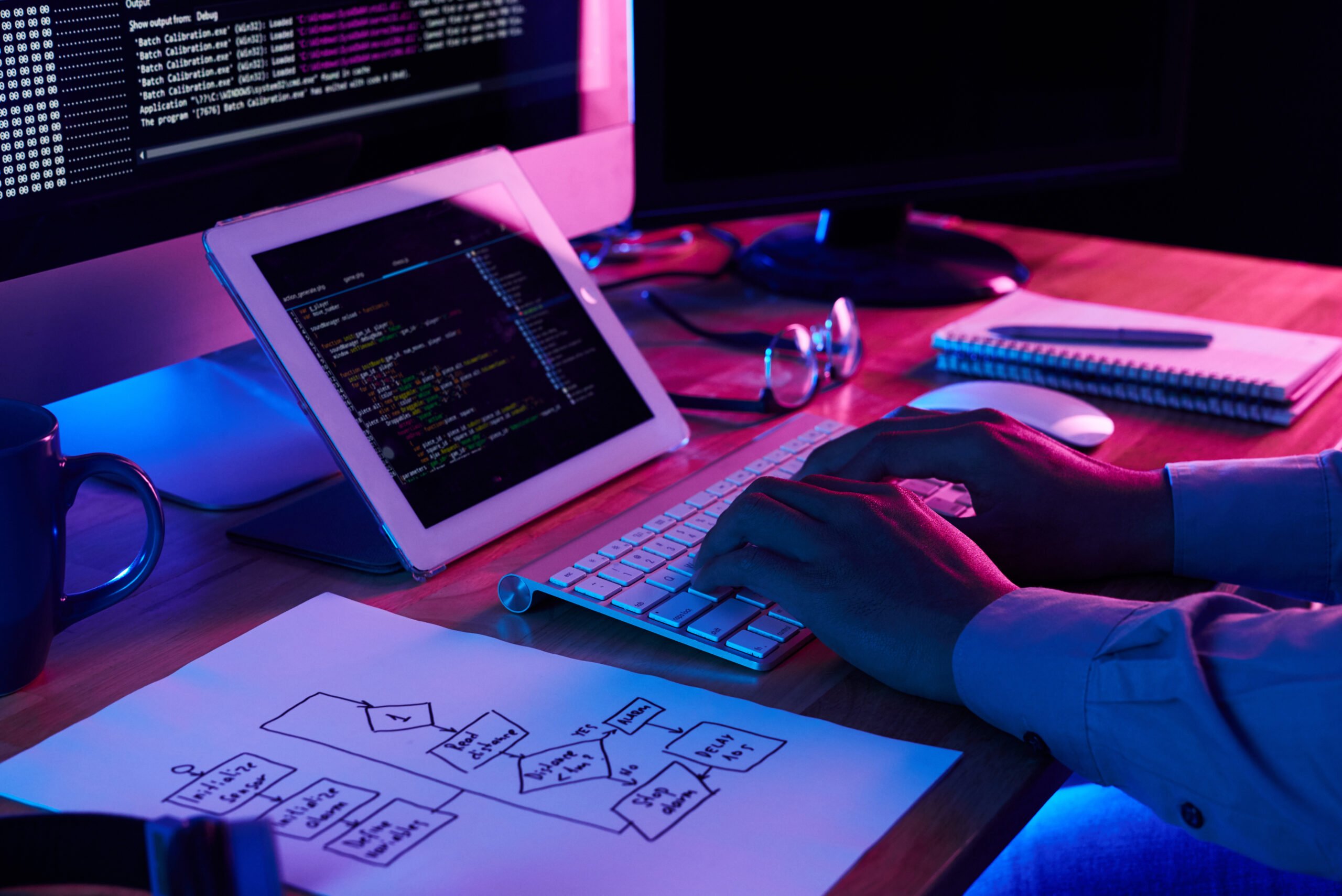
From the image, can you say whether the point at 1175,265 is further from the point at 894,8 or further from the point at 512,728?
the point at 512,728

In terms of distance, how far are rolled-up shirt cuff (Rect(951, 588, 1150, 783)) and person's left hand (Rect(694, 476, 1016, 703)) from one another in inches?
0.6

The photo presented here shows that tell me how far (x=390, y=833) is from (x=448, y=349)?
381 millimetres

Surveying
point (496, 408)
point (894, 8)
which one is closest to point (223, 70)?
point (496, 408)

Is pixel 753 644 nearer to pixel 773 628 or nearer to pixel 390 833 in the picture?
pixel 773 628

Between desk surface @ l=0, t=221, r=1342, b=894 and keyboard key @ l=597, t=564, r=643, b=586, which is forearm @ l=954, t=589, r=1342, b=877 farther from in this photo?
keyboard key @ l=597, t=564, r=643, b=586

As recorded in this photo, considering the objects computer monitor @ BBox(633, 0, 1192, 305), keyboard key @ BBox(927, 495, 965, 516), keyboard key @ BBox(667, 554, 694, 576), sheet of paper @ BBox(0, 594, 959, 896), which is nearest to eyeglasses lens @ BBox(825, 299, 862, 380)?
computer monitor @ BBox(633, 0, 1192, 305)

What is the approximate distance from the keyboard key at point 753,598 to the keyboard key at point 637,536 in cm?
8

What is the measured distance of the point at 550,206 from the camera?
1061mm

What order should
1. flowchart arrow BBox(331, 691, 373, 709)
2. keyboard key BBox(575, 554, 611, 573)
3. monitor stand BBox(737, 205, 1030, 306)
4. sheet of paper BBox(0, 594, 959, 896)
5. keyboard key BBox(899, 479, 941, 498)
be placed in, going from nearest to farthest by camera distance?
sheet of paper BBox(0, 594, 959, 896) → flowchart arrow BBox(331, 691, 373, 709) → keyboard key BBox(575, 554, 611, 573) → keyboard key BBox(899, 479, 941, 498) → monitor stand BBox(737, 205, 1030, 306)

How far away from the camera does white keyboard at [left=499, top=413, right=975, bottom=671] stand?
2.14ft

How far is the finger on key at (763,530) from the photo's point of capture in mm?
662

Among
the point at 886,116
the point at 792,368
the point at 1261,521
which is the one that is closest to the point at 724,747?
the point at 1261,521

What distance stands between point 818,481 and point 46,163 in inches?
19.7

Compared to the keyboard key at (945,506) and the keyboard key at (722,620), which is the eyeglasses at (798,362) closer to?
the keyboard key at (945,506)
